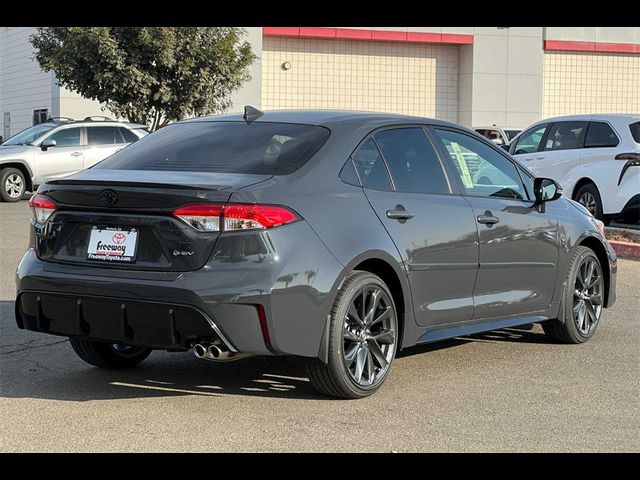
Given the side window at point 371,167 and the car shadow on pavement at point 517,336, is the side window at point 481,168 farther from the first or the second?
the car shadow on pavement at point 517,336

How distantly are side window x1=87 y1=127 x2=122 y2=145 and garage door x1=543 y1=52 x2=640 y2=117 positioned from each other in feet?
64.1

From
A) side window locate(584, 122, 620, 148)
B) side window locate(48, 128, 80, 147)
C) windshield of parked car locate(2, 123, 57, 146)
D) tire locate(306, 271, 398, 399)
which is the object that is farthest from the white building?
tire locate(306, 271, 398, 399)

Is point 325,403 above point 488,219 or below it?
below

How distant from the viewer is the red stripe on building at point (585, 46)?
1470 inches

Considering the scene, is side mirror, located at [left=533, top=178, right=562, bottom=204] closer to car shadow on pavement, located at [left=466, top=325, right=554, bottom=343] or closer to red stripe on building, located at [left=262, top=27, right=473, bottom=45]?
car shadow on pavement, located at [left=466, top=325, right=554, bottom=343]

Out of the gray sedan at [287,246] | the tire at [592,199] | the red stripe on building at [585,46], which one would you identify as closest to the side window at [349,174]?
the gray sedan at [287,246]

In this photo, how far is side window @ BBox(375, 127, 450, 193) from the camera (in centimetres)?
636

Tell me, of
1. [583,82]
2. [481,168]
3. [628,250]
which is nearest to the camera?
[481,168]

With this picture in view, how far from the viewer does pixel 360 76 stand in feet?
116

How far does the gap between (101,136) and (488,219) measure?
56.4 ft

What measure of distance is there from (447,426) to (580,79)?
34.7 m

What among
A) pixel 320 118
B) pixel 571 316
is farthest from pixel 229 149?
pixel 571 316

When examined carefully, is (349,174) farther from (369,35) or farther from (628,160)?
(369,35)
